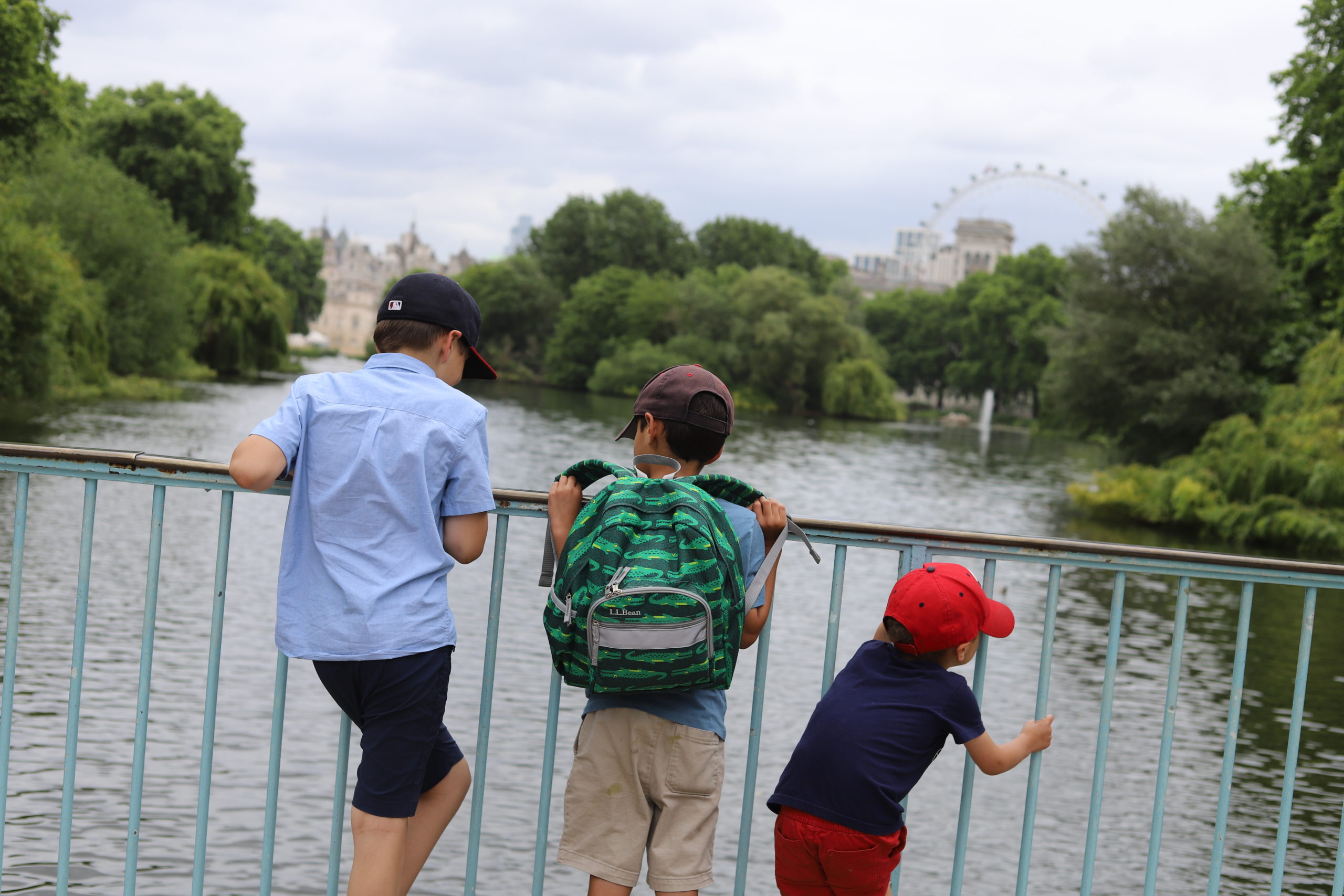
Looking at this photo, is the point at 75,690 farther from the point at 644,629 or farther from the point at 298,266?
the point at 298,266

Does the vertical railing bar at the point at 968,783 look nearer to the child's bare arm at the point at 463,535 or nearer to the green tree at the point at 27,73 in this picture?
the child's bare arm at the point at 463,535

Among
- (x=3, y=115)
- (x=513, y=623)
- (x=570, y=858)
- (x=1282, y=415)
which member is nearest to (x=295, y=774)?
(x=513, y=623)

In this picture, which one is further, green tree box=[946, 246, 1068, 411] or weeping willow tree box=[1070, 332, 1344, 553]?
green tree box=[946, 246, 1068, 411]

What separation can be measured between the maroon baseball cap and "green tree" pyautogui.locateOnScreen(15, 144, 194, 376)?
3477 cm

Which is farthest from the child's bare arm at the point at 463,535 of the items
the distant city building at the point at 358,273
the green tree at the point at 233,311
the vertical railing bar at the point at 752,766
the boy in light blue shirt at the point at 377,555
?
the distant city building at the point at 358,273

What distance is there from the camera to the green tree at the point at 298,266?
3479 inches

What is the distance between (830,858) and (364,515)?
1.22m

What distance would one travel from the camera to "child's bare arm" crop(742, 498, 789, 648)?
2.64 metres

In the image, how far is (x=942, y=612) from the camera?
263 centimetres

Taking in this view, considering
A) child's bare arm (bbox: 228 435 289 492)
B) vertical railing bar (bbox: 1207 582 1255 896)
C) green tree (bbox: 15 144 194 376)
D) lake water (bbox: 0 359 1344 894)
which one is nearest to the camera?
child's bare arm (bbox: 228 435 289 492)

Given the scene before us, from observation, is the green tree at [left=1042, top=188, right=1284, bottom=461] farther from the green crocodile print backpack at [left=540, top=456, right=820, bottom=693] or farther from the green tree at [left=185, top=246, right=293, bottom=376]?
the green tree at [left=185, top=246, right=293, bottom=376]

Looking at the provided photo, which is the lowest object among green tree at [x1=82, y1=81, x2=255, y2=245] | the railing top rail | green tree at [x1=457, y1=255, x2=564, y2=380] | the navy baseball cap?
the railing top rail

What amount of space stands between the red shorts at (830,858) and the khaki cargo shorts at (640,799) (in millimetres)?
188

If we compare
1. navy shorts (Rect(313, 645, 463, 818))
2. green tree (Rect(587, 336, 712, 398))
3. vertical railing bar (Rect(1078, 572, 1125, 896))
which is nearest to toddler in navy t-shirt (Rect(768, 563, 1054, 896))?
vertical railing bar (Rect(1078, 572, 1125, 896))
